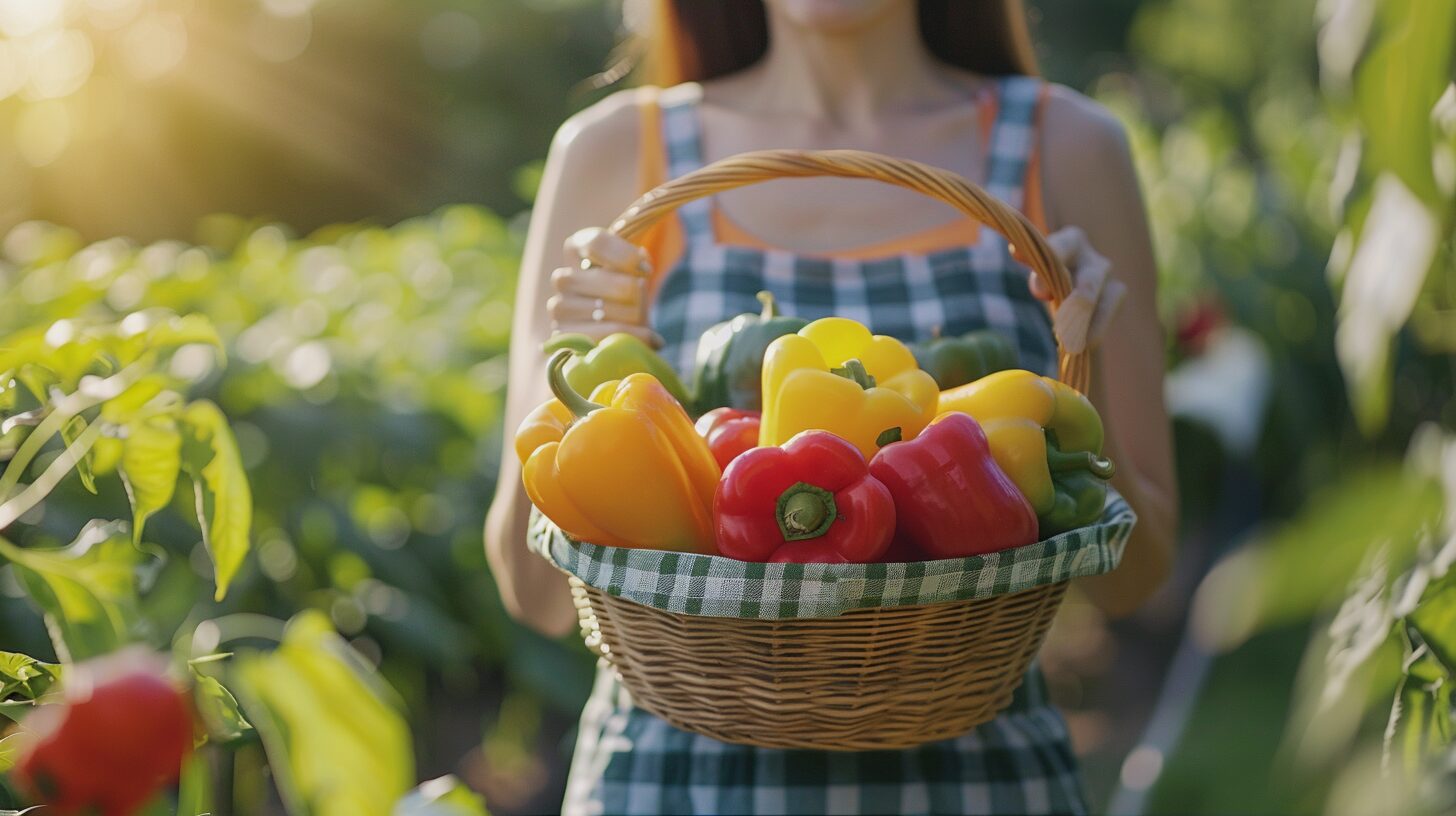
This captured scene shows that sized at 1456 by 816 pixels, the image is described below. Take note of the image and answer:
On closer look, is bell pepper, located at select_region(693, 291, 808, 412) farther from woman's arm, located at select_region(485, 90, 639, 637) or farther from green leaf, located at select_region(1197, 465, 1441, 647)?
green leaf, located at select_region(1197, 465, 1441, 647)

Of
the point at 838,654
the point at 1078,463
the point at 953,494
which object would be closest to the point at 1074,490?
the point at 1078,463

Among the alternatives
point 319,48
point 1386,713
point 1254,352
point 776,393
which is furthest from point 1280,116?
point 319,48

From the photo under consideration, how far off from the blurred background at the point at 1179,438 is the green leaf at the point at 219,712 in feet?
1.72

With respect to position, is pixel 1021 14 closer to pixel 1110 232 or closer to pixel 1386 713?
pixel 1110 232

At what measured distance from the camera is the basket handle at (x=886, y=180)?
128cm

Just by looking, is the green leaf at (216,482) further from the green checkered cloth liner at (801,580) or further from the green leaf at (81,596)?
the green checkered cloth liner at (801,580)

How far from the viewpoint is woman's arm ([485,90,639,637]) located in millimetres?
1681

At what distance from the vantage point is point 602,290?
4.66 ft

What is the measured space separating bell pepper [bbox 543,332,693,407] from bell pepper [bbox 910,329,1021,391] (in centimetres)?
29

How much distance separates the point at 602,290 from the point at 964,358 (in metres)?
0.39

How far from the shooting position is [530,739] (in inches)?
126

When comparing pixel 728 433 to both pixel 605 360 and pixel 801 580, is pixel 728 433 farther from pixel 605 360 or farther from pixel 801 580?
pixel 801 580

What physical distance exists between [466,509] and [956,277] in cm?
126

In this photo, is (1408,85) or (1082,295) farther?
(1082,295)
